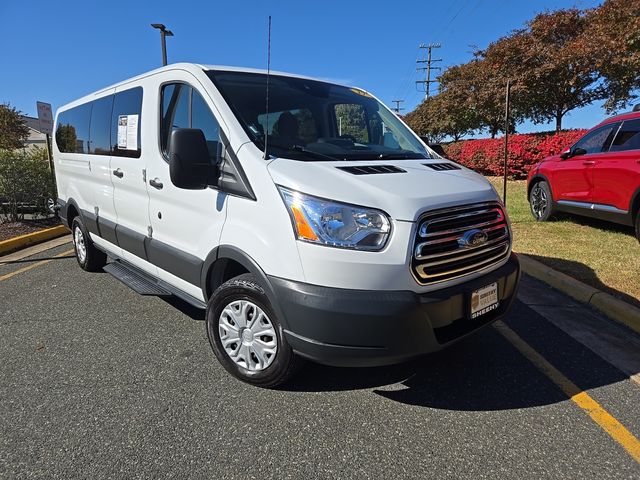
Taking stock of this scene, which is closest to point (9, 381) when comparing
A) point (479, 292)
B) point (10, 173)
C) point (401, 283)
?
point (401, 283)

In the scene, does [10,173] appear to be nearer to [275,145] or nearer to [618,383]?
[275,145]

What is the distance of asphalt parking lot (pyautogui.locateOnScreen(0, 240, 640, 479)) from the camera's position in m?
2.20

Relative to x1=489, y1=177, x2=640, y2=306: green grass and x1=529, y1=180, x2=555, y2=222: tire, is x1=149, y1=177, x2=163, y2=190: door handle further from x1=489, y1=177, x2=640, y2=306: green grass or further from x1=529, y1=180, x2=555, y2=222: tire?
x1=529, y1=180, x2=555, y2=222: tire

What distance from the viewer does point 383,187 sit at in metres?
2.43

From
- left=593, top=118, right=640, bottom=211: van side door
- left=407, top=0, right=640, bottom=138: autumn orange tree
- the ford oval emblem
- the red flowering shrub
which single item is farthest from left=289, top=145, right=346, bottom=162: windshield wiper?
left=407, top=0, right=640, bottom=138: autumn orange tree

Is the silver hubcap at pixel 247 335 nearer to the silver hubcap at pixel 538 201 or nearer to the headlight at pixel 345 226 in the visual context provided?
the headlight at pixel 345 226

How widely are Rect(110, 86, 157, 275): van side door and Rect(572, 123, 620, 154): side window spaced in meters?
6.15

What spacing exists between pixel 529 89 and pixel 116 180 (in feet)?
66.9

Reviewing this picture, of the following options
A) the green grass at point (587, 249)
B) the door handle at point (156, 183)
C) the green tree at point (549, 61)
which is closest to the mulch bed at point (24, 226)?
the door handle at point (156, 183)

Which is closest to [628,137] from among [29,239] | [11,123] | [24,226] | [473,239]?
[473,239]

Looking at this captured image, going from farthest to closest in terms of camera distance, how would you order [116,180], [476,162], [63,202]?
[476,162]
[63,202]
[116,180]

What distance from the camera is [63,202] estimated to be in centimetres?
582

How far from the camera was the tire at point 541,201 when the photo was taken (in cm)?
755

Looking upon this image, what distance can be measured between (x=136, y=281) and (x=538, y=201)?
6.90 m
